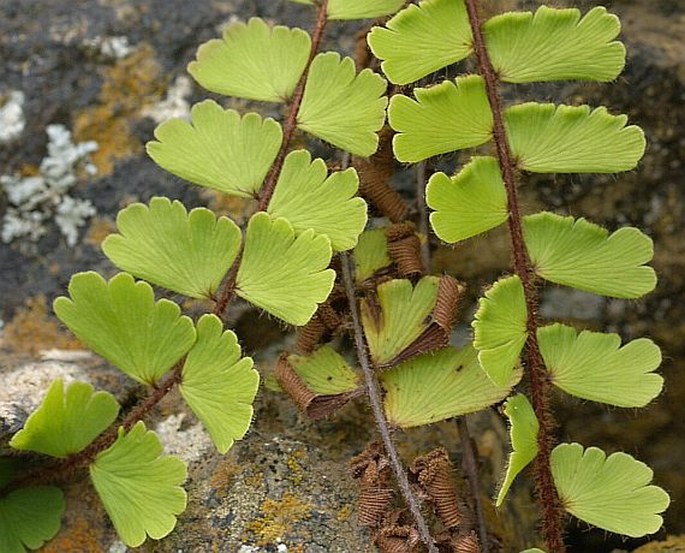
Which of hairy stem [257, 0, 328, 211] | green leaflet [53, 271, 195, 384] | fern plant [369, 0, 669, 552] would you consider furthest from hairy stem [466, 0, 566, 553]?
green leaflet [53, 271, 195, 384]

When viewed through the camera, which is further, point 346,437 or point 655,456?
point 655,456

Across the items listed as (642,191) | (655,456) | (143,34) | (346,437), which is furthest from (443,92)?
(655,456)

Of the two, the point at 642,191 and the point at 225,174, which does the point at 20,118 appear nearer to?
the point at 225,174

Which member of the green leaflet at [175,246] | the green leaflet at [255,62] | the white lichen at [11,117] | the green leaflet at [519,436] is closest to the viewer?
the green leaflet at [519,436]

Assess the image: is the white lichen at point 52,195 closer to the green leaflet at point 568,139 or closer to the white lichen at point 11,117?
the white lichen at point 11,117

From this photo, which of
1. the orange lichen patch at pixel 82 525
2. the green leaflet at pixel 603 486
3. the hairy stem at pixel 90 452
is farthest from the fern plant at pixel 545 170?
the orange lichen patch at pixel 82 525

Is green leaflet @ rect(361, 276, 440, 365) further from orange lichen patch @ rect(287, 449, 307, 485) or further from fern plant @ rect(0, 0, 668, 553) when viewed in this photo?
orange lichen patch @ rect(287, 449, 307, 485)
